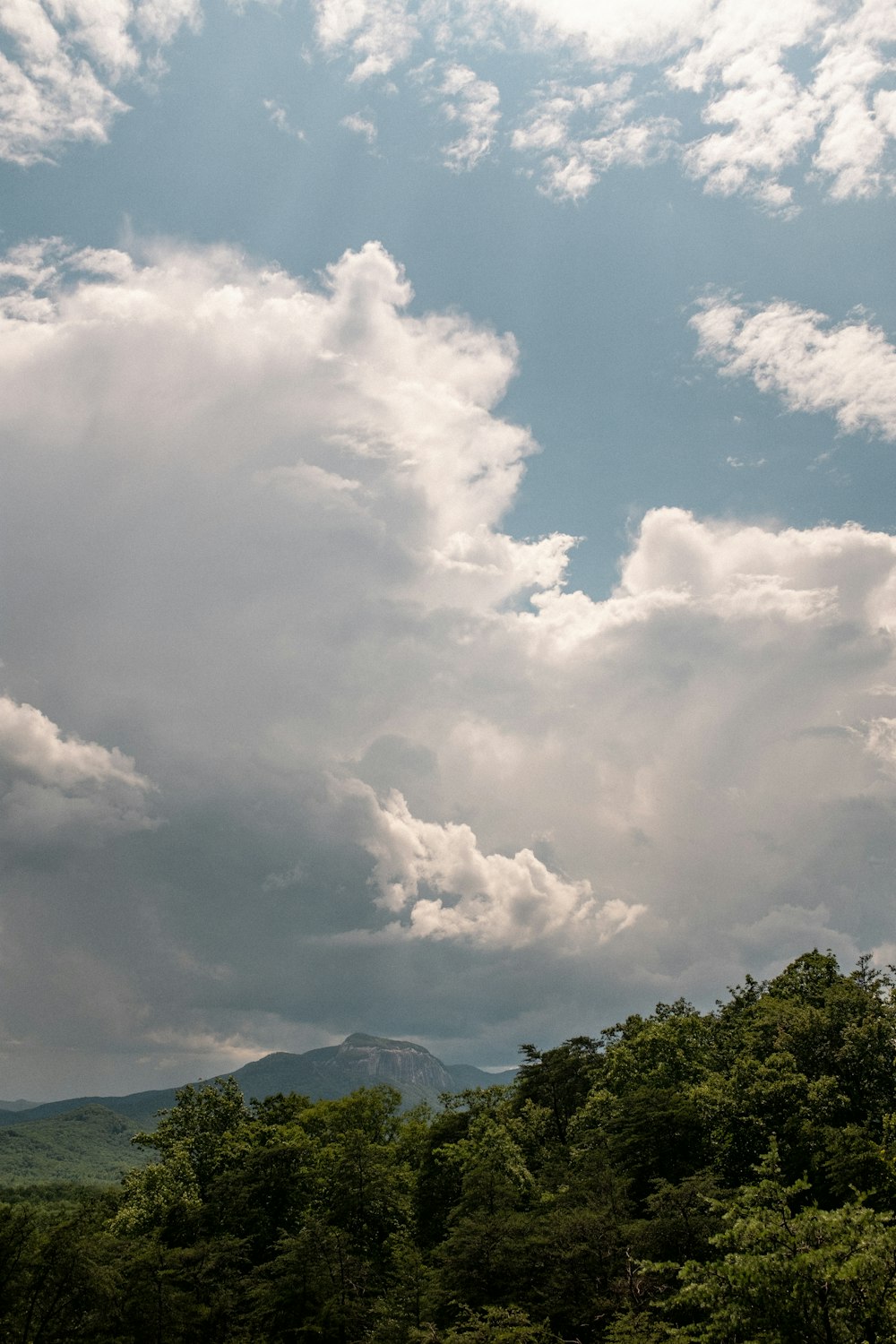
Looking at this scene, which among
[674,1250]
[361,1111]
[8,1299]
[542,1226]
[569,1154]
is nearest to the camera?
[8,1299]

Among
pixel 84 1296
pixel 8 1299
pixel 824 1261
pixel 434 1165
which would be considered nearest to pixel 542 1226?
pixel 84 1296

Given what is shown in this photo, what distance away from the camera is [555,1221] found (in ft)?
137

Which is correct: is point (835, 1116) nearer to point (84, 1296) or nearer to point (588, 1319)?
point (588, 1319)

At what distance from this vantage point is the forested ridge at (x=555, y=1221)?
20.8m

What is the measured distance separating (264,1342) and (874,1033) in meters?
38.4

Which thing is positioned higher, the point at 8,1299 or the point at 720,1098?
the point at 720,1098

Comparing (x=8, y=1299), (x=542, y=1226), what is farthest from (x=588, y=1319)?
(x=8, y=1299)

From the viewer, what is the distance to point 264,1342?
40938 millimetres

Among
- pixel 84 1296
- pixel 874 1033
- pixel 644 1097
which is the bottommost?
pixel 84 1296

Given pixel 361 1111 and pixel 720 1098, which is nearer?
pixel 720 1098

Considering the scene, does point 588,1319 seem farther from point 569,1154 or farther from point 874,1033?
point 569,1154

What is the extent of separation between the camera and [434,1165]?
71.6 meters

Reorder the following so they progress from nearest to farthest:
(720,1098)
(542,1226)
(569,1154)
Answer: (542,1226) < (720,1098) < (569,1154)

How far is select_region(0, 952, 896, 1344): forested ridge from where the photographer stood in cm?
→ 2080
